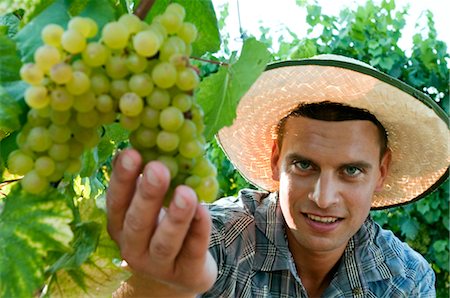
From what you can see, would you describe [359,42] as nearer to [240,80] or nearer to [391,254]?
[391,254]

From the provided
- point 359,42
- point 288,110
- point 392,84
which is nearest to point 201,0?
point 392,84

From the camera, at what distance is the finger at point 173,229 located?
67 cm

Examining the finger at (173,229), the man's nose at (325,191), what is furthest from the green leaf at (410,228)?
the finger at (173,229)

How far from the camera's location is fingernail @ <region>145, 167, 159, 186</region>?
66 centimetres

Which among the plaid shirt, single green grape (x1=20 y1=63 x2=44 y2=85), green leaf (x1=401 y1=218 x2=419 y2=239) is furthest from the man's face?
green leaf (x1=401 y1=218 x2=419 y2=239)

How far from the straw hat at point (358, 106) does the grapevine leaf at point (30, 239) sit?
1154 mm

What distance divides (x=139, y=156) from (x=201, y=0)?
0.26 meters

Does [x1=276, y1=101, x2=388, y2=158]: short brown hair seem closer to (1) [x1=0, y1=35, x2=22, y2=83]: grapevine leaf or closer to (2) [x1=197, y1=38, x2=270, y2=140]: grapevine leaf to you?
(2) [x1=197, y1=38, x2=270, y2=140]: grapevine leaf

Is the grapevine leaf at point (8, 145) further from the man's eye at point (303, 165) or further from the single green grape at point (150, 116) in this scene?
the man's eye at point (303, 165)

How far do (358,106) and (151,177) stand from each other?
4.57 feet

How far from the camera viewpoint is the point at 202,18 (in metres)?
0.88

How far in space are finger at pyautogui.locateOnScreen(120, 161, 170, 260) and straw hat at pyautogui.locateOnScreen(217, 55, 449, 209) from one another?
1.10 meters

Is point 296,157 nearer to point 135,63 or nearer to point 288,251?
point 288,251

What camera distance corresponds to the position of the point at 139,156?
26.8 inches
